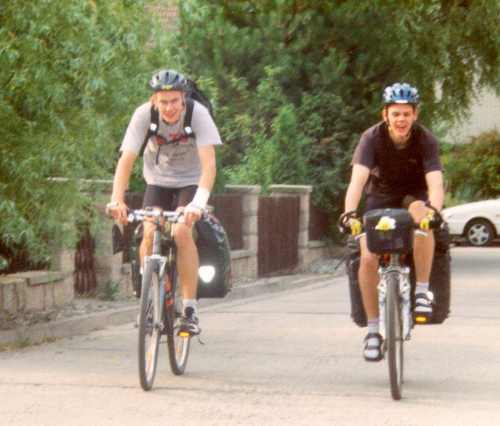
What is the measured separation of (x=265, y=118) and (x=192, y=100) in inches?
622

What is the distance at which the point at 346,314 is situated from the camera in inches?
597

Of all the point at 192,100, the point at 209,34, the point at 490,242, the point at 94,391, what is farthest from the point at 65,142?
the point at 490,242

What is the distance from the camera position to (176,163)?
32.2 ft

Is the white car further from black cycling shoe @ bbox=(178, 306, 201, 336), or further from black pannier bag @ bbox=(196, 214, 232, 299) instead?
black cycling shoe @ bbox=(178, 306, 201, 336)

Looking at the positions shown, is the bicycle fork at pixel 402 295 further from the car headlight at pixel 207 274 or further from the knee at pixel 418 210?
the car headlight at pixel 207 274

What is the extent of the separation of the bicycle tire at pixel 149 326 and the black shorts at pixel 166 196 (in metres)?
0.68

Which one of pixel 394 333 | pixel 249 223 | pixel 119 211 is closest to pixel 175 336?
pixel 119 211

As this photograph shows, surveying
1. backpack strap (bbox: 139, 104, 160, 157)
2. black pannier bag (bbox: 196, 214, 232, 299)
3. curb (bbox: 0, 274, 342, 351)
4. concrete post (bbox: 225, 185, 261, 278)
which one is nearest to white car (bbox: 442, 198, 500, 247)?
concrete post (bbox: 225, 185, 261, 278)

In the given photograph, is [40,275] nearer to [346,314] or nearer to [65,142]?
[65,142]

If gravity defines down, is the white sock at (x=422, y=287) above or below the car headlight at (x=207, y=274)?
below

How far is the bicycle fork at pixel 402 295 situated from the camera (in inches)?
356

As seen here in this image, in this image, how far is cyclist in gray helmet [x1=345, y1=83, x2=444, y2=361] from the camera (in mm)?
9180

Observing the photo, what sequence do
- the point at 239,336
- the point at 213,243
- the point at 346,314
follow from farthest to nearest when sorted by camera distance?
the point at 346,314 < the point at 239,336 < the point at 213,243

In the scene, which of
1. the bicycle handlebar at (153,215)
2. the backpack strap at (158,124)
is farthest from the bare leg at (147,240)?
the backpack strap at (158,124)
